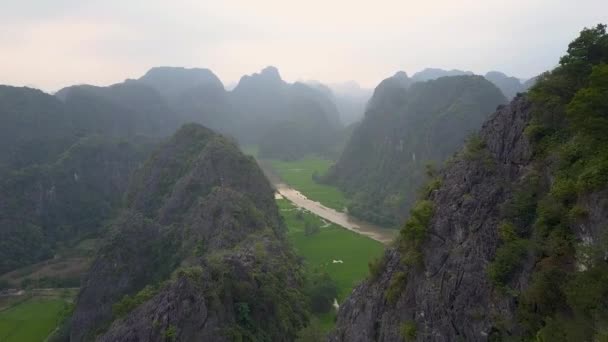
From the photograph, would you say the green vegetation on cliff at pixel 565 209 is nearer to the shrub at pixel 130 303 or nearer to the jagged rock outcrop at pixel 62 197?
the shrub at pixel 130 303

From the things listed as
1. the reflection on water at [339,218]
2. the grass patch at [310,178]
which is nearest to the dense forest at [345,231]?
the reflection on water at [339,218]

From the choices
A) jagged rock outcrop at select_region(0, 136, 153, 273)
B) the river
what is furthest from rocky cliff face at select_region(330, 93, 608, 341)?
jagged rock outcrop at select_region(0, 136, 153, 273)

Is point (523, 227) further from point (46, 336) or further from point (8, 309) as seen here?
point (8, 309)

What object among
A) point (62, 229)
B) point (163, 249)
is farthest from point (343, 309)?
point (62, 229)

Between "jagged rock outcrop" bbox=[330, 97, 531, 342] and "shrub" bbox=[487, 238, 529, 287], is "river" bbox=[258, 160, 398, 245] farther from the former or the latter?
"shrub" bbox=[487, 238, 529, 287]

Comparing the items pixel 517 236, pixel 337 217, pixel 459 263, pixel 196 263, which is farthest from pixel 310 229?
pixel 517 236
